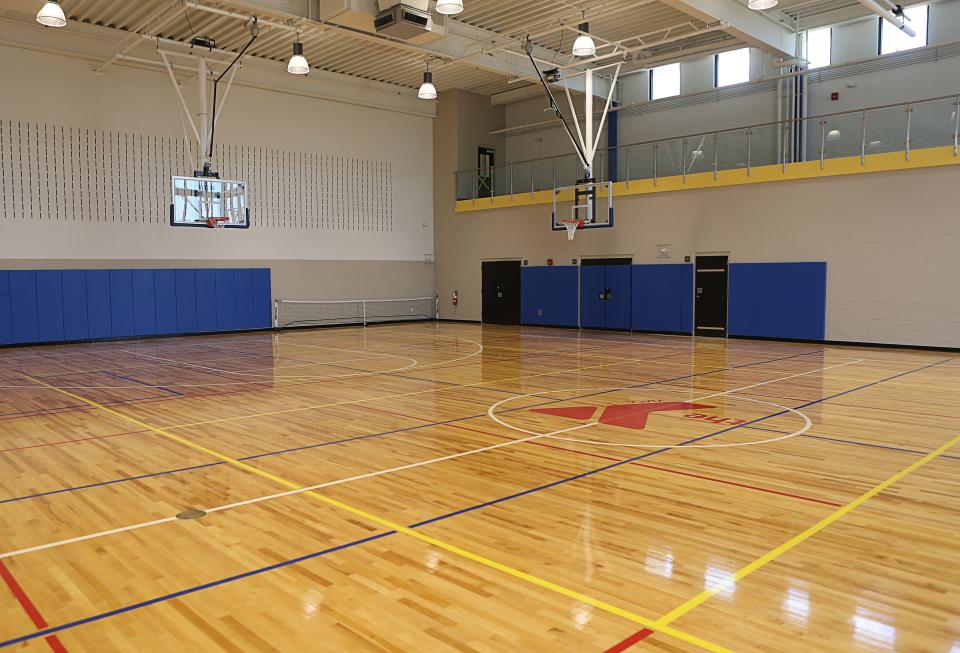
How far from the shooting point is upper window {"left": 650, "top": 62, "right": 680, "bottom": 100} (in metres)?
22.0

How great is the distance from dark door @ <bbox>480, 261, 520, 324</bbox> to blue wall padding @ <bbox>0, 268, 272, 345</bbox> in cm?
734

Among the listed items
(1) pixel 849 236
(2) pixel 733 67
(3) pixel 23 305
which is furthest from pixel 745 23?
(3) pixel 23 305

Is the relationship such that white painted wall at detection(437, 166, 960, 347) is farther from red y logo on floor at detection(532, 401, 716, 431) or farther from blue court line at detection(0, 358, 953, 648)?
blue court line at detection(0, 358, 953, 648)

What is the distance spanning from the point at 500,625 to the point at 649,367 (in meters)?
10.1

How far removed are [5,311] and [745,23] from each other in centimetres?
1912

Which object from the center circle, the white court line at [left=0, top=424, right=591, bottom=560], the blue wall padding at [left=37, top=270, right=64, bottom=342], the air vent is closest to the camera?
the white court line at [left=0, top=424, right=591, bottom=560]

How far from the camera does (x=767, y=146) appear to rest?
1812 centimetres

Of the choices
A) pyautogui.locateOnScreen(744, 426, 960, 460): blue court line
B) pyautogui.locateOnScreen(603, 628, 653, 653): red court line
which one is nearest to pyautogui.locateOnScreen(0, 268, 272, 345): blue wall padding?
pyautogui.locateOnScreen(744, 426, 960, 460): blue court line

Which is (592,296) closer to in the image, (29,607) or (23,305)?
(23,305)

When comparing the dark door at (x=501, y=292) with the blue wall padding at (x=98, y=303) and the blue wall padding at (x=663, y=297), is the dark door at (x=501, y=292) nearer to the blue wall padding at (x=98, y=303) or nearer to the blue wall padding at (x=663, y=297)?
the blue wall padding at (x=663, y=297)

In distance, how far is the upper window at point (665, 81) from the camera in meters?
22.0

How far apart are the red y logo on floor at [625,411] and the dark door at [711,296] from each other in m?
10.7

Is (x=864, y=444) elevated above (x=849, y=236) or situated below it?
below

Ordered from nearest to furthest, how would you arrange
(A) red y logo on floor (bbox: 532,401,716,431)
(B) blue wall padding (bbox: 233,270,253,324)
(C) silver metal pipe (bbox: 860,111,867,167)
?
1. (A) red y logo on floor (bbox: 532,401,716,431)
2. (C) silver metal pipe (bbox: 860,111,867,167)
3. (B) blue wall padding (bbox: 233,270,253,324)
